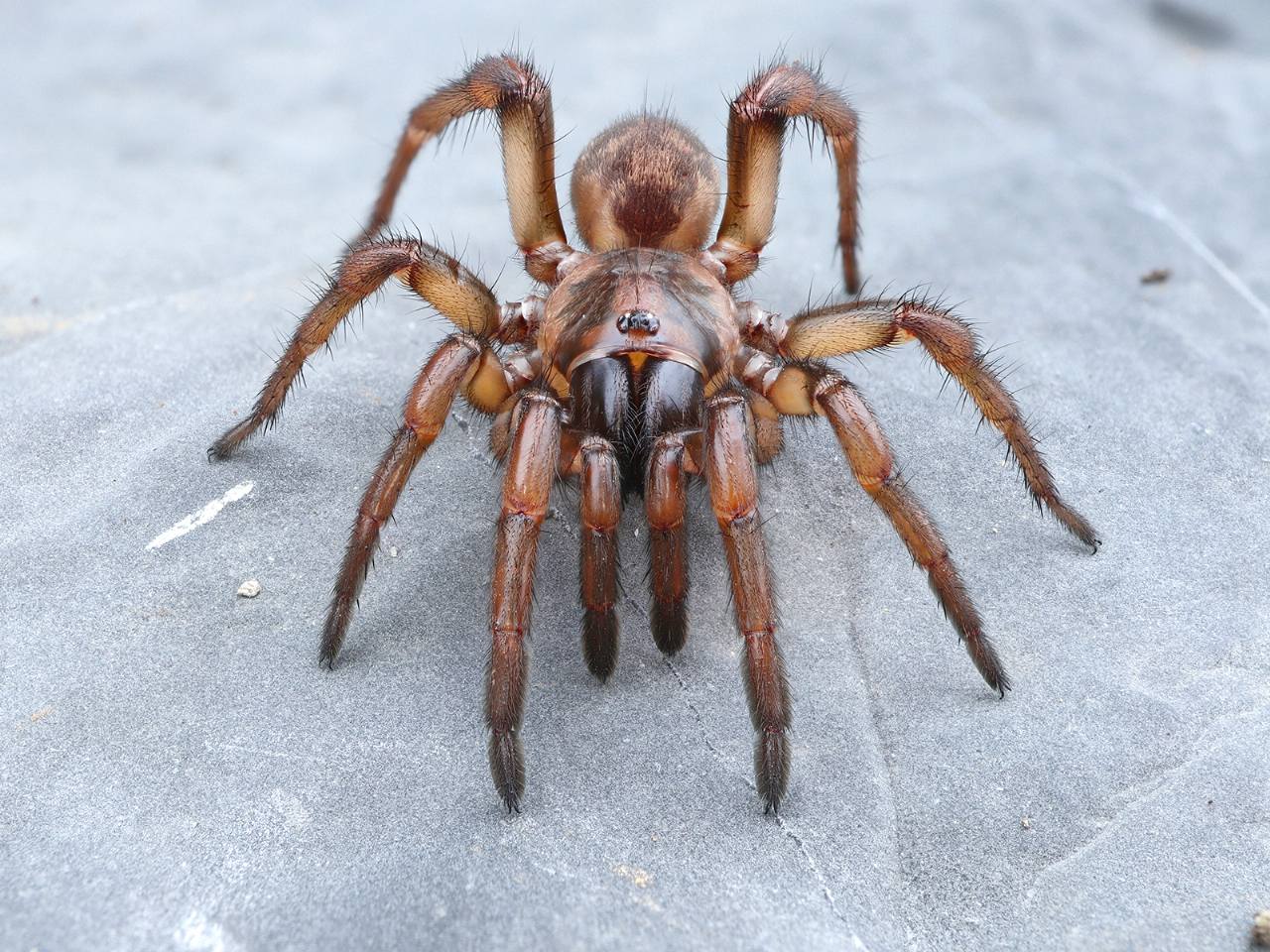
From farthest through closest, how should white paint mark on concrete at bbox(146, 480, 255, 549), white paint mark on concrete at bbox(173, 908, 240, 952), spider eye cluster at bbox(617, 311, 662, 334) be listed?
white paint mark on concrete at bbox(146, 480, 255, 549)
spider eye cluster at bbox(617, 311, 662, 334)
white paint mark on concrete at bbox(173, 908, 240, 952)

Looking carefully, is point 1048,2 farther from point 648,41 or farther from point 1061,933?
point 1061,933

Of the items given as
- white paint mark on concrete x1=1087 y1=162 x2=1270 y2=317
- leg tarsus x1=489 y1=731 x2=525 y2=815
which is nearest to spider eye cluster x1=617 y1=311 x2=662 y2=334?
leg tarsus x1=489 y1=731 x2=525 y2=815

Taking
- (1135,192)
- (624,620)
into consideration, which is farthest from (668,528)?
(1135,192)

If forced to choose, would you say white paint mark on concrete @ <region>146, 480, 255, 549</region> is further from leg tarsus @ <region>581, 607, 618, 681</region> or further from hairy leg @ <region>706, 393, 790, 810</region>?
hairy leg @ <region>706, 393, 790, 810</region>

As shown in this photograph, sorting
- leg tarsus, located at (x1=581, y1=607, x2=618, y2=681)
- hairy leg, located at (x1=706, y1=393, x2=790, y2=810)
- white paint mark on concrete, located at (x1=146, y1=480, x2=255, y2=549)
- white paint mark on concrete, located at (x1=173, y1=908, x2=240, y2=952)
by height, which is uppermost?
hairy leg, located at (x1=706, y1=393, x2=790, y2=810)

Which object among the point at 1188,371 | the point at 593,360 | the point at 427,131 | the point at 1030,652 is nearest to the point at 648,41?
the point at 427,131

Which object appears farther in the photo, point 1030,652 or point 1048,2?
point 1048,2
